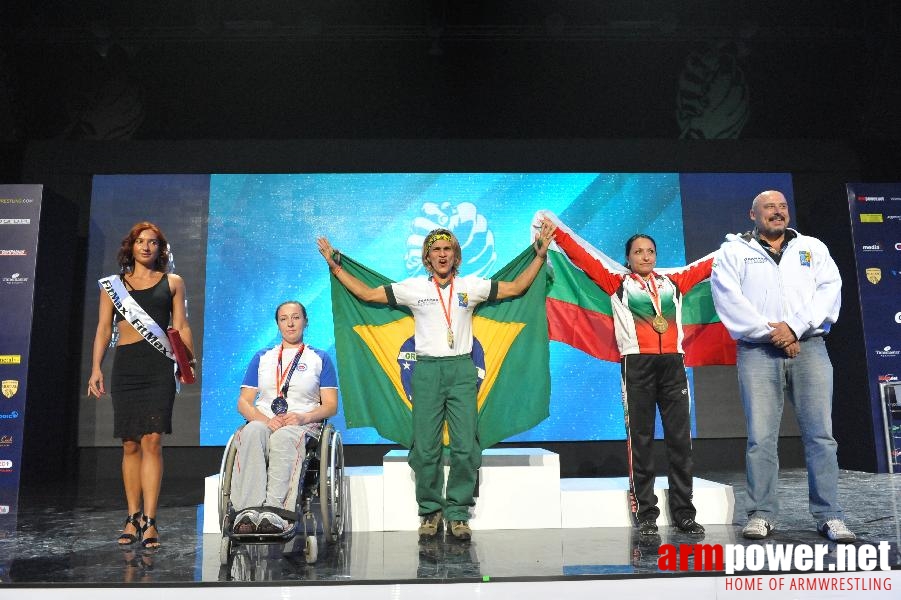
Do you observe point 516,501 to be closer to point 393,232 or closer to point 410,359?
point 410,359

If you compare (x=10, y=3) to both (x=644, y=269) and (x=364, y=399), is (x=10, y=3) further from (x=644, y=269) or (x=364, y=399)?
(x=644, y=269)

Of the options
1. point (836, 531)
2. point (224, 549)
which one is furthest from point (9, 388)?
point (836, 531)

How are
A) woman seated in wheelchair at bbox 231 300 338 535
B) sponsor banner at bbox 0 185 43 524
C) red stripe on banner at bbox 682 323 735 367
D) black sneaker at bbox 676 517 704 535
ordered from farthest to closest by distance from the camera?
sponsor banner at bbox 0 185 43 524
red stripe on banner at bbox 682 323 735 367
black sneaker at bbox 676 517 704 535
woman seated in wheelchair at bbox 231 300 338 535

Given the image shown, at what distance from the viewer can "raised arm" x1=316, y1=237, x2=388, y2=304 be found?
12.0 feet

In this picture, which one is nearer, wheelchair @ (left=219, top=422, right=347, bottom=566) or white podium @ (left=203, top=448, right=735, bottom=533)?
wheelchair @ (left=219, top=422, right=347, bottom=566)

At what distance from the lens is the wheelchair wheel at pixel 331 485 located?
9.48 ft

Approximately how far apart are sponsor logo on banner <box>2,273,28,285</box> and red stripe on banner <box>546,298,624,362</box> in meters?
4.27

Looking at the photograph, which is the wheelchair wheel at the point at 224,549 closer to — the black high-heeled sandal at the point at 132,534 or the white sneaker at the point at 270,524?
the white sneaker at the point at 270,524

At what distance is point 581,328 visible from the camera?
3916 mm

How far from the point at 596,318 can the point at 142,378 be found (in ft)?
7.61

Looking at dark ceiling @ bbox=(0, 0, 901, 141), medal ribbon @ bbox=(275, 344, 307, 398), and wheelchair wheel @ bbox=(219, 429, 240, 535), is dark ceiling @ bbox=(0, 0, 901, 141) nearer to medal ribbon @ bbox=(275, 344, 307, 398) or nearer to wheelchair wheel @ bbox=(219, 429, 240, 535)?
medal ribbon @ bbox=(275, 344, 307, 398)

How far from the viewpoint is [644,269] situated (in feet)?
11.7

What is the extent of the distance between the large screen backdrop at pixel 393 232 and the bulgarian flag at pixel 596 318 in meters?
1.96

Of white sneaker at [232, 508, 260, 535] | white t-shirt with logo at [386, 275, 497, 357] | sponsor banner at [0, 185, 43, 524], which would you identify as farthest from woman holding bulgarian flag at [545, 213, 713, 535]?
sponsor banner at [0, 185, 43, 524]
